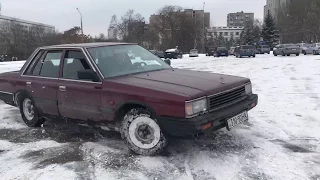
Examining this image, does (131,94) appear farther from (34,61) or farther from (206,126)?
(34,61)

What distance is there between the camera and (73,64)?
5.21 metres

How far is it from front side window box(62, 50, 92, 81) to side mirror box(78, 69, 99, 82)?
25 centimetres

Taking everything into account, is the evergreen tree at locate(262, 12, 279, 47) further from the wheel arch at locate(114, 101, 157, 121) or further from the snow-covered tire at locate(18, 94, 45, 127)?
the wheel arch at locate(114, 101, 157, 121)

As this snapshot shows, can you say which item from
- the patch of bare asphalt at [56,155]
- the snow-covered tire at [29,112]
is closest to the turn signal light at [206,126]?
the patch of bare asphalt at [56,155]

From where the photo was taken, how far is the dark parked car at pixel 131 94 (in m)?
3.99

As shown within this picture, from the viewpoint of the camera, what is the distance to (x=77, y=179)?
12.2 ft

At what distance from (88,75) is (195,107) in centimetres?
173

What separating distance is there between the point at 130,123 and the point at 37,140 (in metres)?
1.90

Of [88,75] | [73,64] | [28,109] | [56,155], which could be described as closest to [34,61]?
[28,109]

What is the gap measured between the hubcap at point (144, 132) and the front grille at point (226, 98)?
80cm

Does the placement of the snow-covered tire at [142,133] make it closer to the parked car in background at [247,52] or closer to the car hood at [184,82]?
the car hood at [184,82]

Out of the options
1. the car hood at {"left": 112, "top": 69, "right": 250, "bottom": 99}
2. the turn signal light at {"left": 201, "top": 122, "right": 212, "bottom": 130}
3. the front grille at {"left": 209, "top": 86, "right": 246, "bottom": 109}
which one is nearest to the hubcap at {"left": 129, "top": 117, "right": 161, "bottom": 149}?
the car hood at {"left": 112, "top": 69, "right": 250, "bottom": 99}

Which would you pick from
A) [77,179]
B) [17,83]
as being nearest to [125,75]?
[77,179]

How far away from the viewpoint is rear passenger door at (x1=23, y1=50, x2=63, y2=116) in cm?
537
